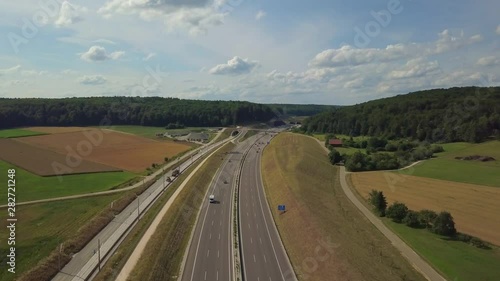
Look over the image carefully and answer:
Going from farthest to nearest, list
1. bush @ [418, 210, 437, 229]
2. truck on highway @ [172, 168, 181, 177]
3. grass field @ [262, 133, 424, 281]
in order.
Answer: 1. truck on highway @ [172, 168, 181, 177]
2. bush @ [418, 210, 437, 229]
3. grass field @ [262, 133, 424, 281]

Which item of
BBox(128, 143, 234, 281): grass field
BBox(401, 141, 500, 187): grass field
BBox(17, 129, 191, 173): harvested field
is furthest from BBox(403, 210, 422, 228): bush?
BBox(17, 129, 191, 173): harvested field

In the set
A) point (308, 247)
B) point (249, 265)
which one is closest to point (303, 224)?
point (308, 247)

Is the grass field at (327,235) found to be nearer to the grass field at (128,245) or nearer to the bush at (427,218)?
the bush at (427,218)

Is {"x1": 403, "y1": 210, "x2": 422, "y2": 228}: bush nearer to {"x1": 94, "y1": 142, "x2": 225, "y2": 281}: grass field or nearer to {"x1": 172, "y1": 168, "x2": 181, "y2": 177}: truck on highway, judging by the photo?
{"x1": 94, "y1": 142, "x2": 225, "y2": 281}: grass field

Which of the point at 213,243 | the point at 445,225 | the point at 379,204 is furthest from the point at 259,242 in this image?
the point at 445,225

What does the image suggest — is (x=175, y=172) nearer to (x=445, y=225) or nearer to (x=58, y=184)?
(x=58, y=184)
